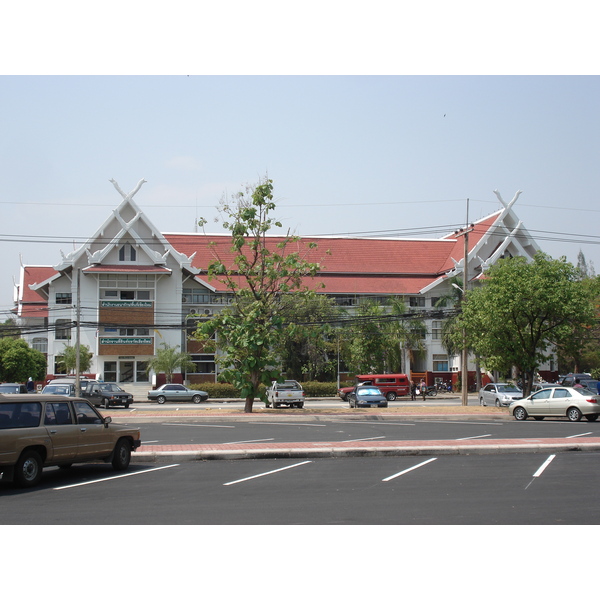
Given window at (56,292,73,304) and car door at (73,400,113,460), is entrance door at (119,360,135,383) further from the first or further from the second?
car door at (73,400,113,460)

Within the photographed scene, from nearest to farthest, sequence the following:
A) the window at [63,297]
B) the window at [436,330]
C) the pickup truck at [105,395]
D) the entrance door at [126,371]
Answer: the pickup truck at [105,395], the entrance door at [126,371], the window at [63,297], the window at [436,330]

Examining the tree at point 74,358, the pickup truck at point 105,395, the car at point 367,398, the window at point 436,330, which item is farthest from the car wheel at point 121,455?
the window at point 436,330

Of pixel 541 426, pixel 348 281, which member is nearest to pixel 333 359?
pixel 348 281

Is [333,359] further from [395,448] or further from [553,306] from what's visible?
[395,448]

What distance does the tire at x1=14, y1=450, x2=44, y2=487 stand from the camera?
11.8 m

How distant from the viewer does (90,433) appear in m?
13.3

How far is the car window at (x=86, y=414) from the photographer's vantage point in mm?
13375

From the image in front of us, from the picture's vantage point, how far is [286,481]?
491 inches

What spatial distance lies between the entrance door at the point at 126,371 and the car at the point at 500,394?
30872mm

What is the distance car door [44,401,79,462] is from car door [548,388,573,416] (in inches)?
826

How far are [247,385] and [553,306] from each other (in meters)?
14.7

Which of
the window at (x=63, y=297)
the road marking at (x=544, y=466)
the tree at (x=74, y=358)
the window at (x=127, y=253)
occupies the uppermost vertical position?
the window at (x=127, y=253)

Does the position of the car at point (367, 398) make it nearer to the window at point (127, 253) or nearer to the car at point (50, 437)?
the car at point (50, 437)

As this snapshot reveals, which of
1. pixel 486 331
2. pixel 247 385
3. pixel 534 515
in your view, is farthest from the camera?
pixel 486 331
